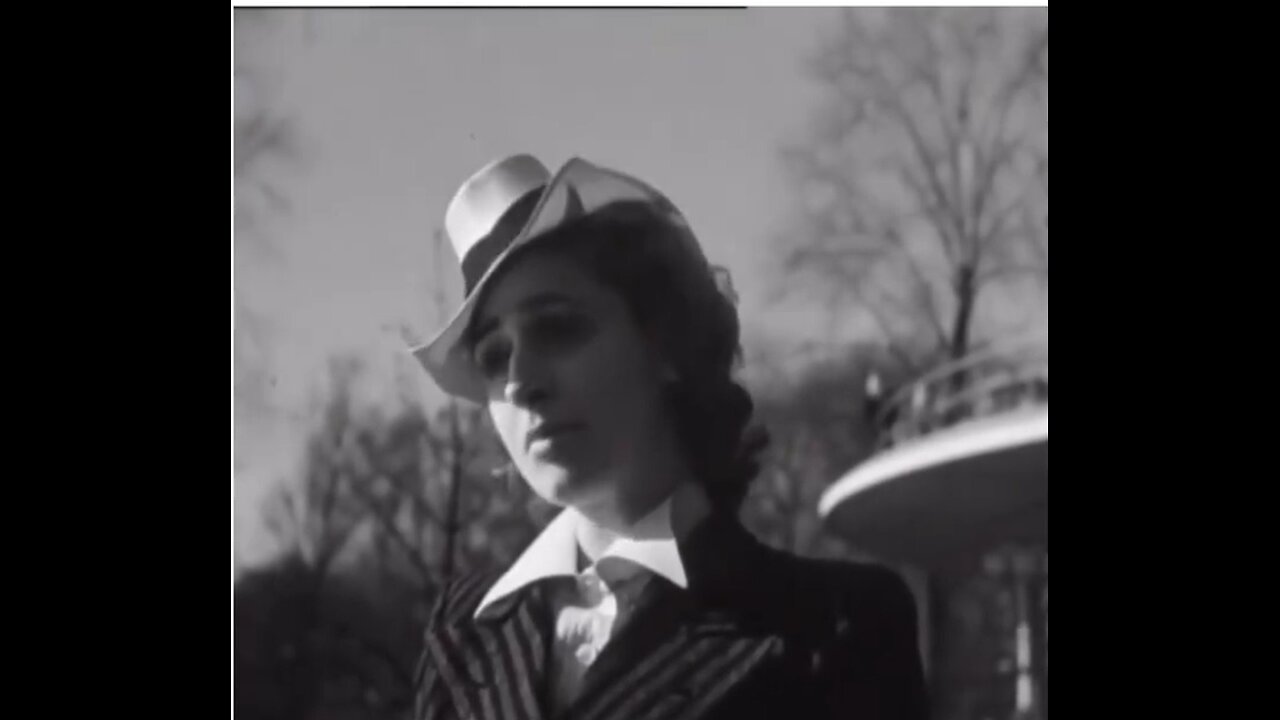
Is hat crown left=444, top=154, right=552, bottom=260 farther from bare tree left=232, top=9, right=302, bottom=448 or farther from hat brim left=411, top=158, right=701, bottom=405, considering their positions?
bare tree left=232, top=9, right=302, bottom=448

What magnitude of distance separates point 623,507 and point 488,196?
27.4 inches

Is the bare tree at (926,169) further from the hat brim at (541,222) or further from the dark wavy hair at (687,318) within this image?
the hat brim at (541,222)

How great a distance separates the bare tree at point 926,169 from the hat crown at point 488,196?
0.55 m

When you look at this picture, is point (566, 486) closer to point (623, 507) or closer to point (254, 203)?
point (623, 507)

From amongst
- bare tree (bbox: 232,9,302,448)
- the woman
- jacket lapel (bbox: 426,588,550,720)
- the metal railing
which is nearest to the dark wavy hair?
the woman

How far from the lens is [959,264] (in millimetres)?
3396

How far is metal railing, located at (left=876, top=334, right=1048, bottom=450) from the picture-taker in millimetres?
3350

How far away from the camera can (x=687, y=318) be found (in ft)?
10.9

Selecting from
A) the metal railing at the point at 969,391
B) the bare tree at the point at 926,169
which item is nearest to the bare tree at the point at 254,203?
the bare tree at the point at 926,169

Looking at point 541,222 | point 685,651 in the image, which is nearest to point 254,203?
point 541,222
